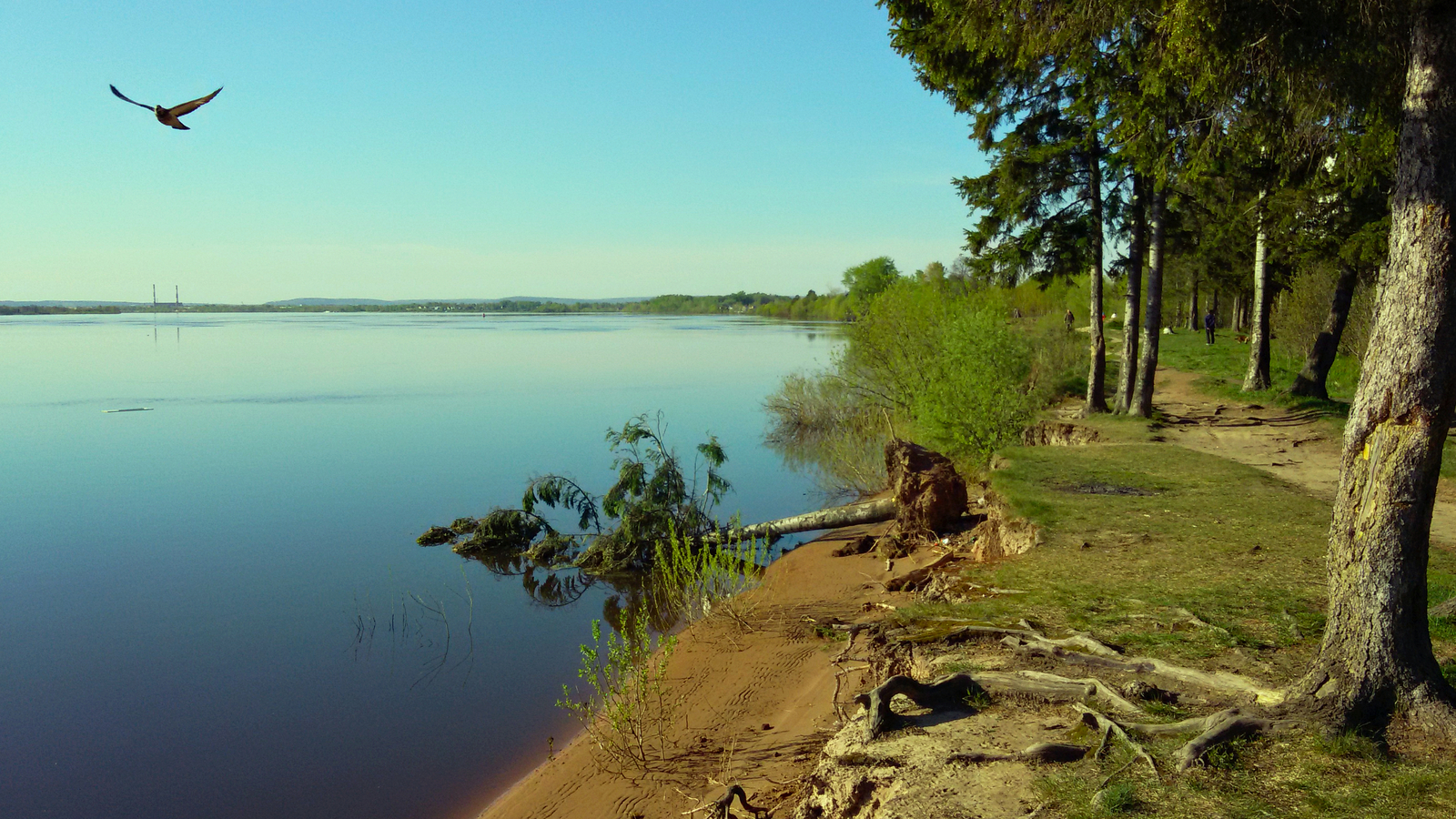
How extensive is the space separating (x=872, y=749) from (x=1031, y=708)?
3.74ft

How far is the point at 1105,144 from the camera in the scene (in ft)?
63.5

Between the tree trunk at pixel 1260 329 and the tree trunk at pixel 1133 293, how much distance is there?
266 centimetres

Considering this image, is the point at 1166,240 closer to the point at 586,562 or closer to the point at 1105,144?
the point at 1105,144

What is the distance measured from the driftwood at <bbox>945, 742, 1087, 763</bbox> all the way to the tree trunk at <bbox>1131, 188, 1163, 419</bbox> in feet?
52.3

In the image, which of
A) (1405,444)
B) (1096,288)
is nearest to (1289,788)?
(1405,444)

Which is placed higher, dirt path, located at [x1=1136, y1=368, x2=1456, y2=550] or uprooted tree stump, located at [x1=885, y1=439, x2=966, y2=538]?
dirt path, located at [x1=1136, y1=368, x2=1456, y2=550]

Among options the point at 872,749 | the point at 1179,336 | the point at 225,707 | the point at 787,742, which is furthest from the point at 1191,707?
the point at 1179,336

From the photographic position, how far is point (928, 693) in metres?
6.79

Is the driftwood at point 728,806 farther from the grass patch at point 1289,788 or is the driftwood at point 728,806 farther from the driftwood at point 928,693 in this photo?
the grass patch at point 1289,788

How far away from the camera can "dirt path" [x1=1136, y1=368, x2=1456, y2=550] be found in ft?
42.5

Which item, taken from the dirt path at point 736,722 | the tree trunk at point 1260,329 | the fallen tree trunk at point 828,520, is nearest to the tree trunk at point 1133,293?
the tree trunk at point 1260,329

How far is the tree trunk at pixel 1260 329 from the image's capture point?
22.0 meters

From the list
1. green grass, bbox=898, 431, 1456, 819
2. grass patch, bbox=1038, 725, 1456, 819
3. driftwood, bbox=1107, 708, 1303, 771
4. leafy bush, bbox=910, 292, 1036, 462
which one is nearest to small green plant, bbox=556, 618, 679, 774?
green grass, bbox=898, 431, 1456, 819

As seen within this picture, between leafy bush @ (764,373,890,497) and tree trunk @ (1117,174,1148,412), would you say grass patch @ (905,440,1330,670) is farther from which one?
leafy bush @ (764,373,890,497)
